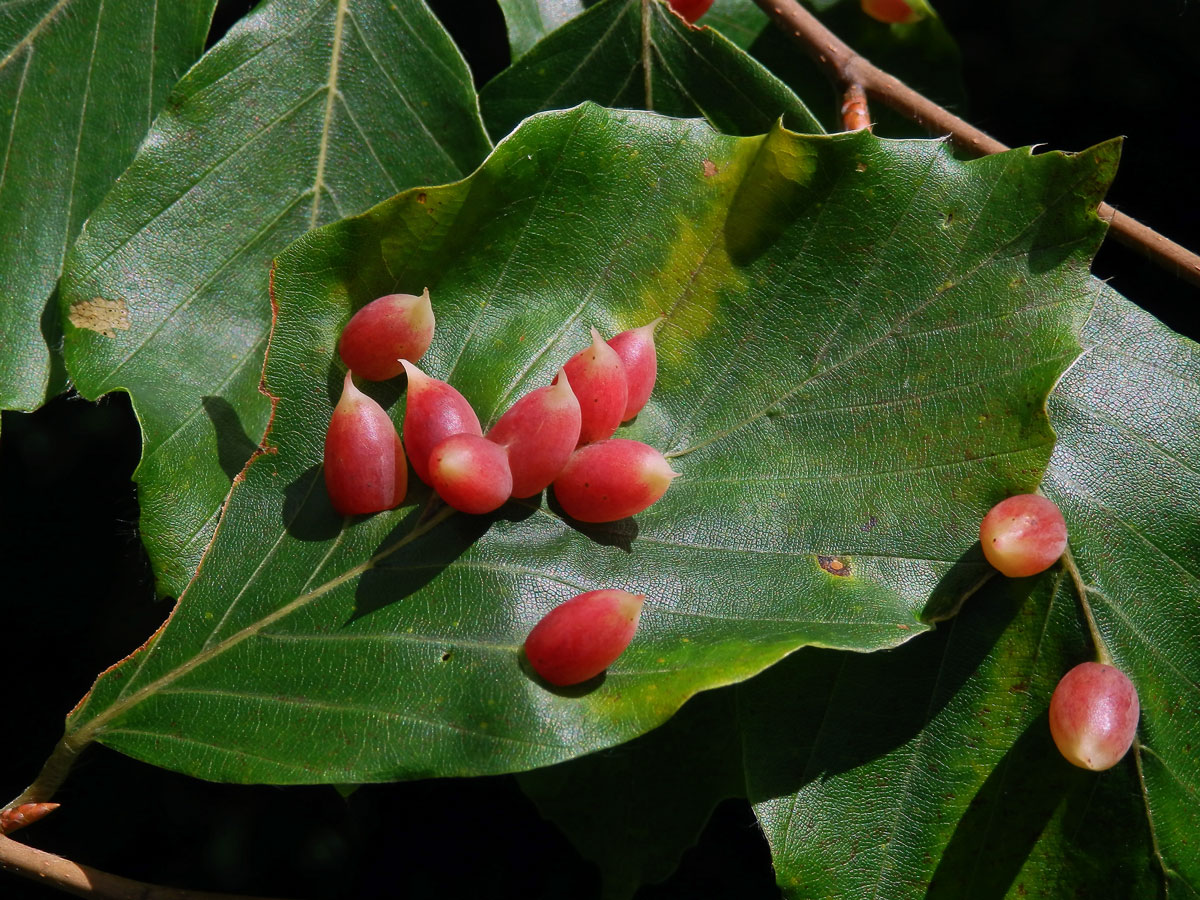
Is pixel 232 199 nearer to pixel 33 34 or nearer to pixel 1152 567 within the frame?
pixel 33 34

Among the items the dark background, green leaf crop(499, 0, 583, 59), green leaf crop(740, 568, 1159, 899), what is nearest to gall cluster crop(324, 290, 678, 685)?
green leaf crop(740, 568, 1159, 899)

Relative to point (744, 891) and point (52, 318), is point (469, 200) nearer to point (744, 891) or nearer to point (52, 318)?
point (52, 318)

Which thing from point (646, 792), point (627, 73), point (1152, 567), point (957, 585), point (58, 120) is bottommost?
point (646, 792)

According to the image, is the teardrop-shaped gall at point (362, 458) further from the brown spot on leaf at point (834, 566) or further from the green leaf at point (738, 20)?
the green leaf at point (738, 20)

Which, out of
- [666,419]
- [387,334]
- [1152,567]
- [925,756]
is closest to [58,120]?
[387,334]

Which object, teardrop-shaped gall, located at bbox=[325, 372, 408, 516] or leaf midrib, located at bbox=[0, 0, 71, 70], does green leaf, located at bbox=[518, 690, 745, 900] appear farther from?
leaf midrib, located at bbox=[0, 0, 71, 70]

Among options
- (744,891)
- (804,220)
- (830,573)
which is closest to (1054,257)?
(804,220)

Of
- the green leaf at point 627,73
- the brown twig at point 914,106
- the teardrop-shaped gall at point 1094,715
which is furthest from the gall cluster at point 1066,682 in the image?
the green leaf at point 627,73
